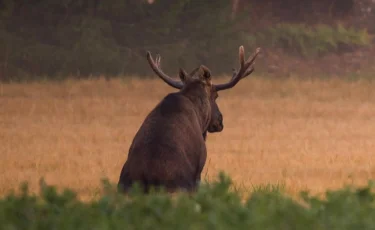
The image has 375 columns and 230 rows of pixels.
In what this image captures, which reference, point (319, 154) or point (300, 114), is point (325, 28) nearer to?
point (300, 114)

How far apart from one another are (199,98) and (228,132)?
707 centimetres

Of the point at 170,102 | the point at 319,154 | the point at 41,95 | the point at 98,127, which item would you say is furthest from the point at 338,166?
the point at 41,95

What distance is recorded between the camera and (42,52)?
90.5ft

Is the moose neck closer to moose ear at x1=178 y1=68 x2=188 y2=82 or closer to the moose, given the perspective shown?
the moose

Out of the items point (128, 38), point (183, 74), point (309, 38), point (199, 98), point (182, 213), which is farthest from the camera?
point (309, 38)

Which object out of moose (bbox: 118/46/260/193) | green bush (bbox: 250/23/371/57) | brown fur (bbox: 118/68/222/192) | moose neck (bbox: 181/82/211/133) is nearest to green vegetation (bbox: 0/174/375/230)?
moose (bbox: 118/46/260/193)

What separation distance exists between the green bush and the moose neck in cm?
2009

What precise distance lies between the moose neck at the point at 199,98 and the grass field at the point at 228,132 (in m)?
0.80

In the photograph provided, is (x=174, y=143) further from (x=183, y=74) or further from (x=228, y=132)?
(x=228, y=132)

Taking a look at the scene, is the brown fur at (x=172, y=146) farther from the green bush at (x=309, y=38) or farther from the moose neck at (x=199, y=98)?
the green bush at (x=309, y=38)

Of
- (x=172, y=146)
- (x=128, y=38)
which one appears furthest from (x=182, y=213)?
(x=128, y=38)

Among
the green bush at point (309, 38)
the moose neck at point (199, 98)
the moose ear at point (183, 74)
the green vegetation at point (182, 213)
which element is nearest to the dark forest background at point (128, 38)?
the green bush at point (309, 38)

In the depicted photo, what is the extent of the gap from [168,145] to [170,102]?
2.26 feet

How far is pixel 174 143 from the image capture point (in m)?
9.77
